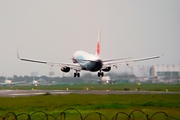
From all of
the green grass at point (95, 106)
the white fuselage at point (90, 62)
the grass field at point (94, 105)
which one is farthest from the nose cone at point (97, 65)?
the green grass at point (95, 106)

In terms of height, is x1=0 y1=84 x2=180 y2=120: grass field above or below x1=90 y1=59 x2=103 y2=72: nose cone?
below

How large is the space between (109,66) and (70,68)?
10165 mm

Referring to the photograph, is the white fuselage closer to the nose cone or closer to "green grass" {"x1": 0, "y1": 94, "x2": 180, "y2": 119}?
the nose cone

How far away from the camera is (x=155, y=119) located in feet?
92.5

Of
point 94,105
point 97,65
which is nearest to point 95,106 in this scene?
point 94,105

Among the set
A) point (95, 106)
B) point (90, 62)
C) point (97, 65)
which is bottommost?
point (95, 106)

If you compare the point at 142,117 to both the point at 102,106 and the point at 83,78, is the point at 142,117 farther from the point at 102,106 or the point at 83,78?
the point at 83,78

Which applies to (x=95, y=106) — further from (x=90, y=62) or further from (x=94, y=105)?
(x=90, y=62)

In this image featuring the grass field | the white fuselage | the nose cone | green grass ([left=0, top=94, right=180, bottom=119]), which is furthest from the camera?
the white fuselage

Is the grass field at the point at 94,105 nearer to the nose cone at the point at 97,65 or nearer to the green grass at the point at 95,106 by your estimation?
the green grass at the point at 95,106

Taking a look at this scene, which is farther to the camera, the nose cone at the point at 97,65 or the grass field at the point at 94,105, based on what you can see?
the nose cone at the point at 97,65

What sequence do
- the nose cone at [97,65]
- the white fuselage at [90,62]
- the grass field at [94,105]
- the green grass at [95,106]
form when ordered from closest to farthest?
the grass field at [94,105] < the green grass at [95,106] < the nose cone at [97,65] < the white fuselage at [90,62]

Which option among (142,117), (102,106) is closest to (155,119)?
(142,117)

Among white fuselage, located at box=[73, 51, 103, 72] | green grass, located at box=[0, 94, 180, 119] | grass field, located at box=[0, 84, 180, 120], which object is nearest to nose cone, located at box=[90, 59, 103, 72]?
white fuselage, located at box=[73, 51, 103, 72]
